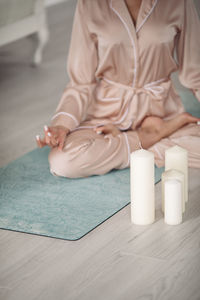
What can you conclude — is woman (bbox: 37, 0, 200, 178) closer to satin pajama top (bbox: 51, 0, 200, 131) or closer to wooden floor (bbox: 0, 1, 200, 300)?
satin pajama top (bbox: 51, 0, 200, 131)

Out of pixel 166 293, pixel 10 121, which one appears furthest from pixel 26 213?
pixel 10 121

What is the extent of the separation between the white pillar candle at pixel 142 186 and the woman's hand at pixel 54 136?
1.53ft

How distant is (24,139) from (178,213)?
1.31m

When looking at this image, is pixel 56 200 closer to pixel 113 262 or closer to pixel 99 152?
pixel 99 152

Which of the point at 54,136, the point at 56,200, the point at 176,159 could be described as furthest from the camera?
the point at 54,136

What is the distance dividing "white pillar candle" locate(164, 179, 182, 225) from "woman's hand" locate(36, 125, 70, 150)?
57cm

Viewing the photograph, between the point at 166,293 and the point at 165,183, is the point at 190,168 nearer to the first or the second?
the point at 165,183

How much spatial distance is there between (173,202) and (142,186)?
12 centimetres

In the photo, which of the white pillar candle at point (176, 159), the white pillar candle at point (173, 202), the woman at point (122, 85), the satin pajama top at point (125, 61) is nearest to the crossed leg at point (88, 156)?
the woman at point (122, 85)

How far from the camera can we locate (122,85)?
2533 mm

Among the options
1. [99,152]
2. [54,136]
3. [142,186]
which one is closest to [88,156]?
[99,152]

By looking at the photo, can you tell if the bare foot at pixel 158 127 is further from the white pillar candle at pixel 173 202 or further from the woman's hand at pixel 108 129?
the white pillar candle at pixel 173 202

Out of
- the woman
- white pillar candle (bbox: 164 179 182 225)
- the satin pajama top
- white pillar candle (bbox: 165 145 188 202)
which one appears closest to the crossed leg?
the woman

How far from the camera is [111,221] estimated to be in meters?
2.04
